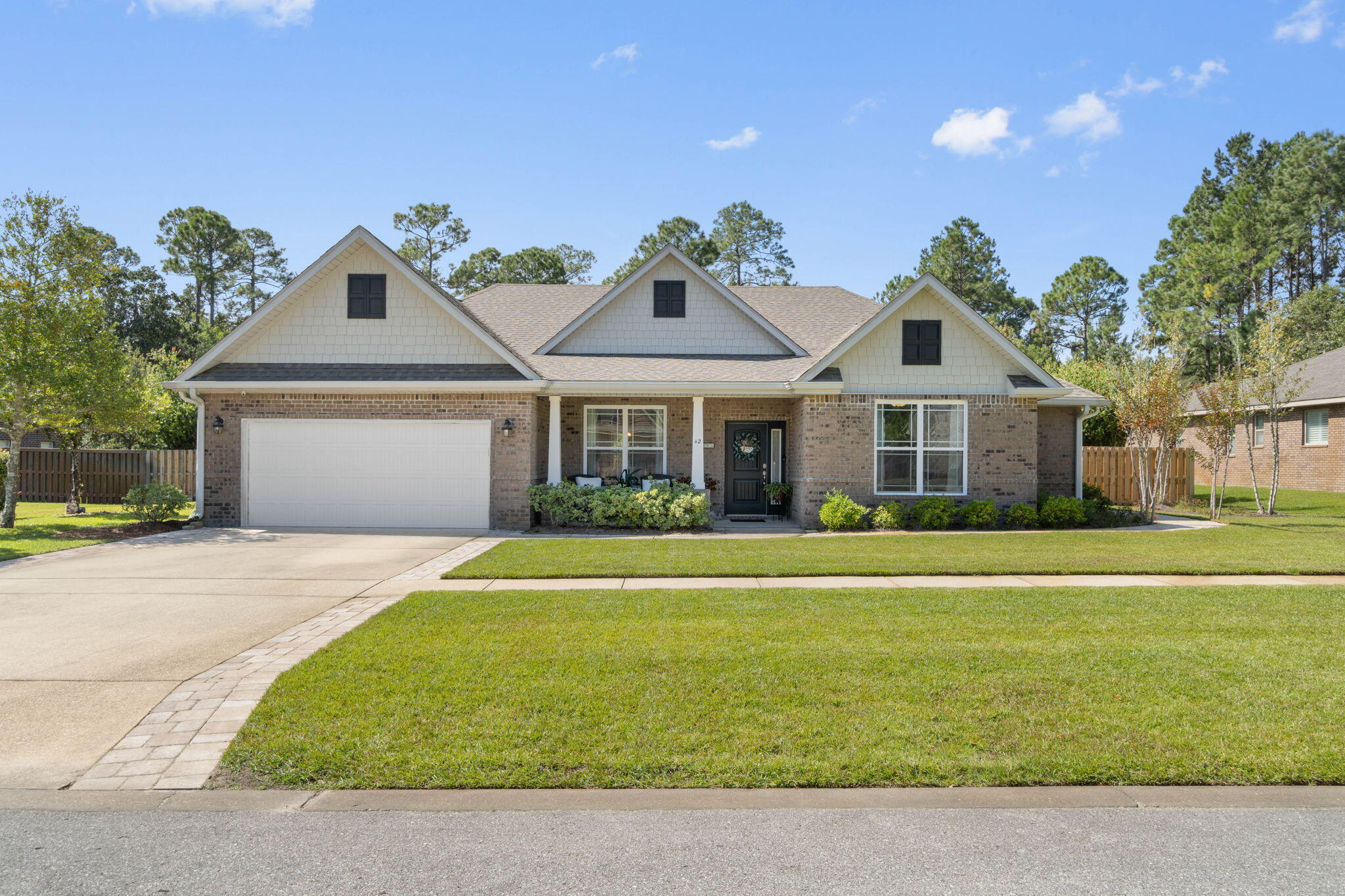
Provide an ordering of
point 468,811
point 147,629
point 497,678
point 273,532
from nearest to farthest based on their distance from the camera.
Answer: point 468,811 → point 497,678 → point 147,629 → point 273,532

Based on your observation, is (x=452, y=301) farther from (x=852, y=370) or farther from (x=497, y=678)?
(x=497, y=678)

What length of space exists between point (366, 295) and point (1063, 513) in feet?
47.1

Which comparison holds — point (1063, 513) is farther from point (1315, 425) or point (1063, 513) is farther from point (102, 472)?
point (102, 472)

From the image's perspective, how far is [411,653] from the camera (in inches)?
244

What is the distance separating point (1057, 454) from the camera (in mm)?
17781

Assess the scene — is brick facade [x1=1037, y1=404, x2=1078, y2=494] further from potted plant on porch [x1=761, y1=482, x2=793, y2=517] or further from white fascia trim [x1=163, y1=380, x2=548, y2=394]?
white fascia trim [x1=163, y1=380, x2=548, y2=394]

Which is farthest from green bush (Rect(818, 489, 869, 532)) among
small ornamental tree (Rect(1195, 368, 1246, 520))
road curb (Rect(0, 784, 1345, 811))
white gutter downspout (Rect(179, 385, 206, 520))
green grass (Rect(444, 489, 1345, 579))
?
white gutter downspout (Rect(179, 385, 206, 520))

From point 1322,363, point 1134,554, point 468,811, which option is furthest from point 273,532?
point 1322,363

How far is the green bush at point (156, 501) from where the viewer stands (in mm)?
15453

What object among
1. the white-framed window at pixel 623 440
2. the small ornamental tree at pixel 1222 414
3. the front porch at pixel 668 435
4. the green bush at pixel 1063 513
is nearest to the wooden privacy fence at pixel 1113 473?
the small ornamental tree at pixel 1222 414

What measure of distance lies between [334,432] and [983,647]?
13.1 meters

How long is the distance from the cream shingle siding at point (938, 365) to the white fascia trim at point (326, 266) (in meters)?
6.55

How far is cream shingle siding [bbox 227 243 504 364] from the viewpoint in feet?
52.1

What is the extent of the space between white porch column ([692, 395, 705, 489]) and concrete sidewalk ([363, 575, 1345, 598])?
6.33m
